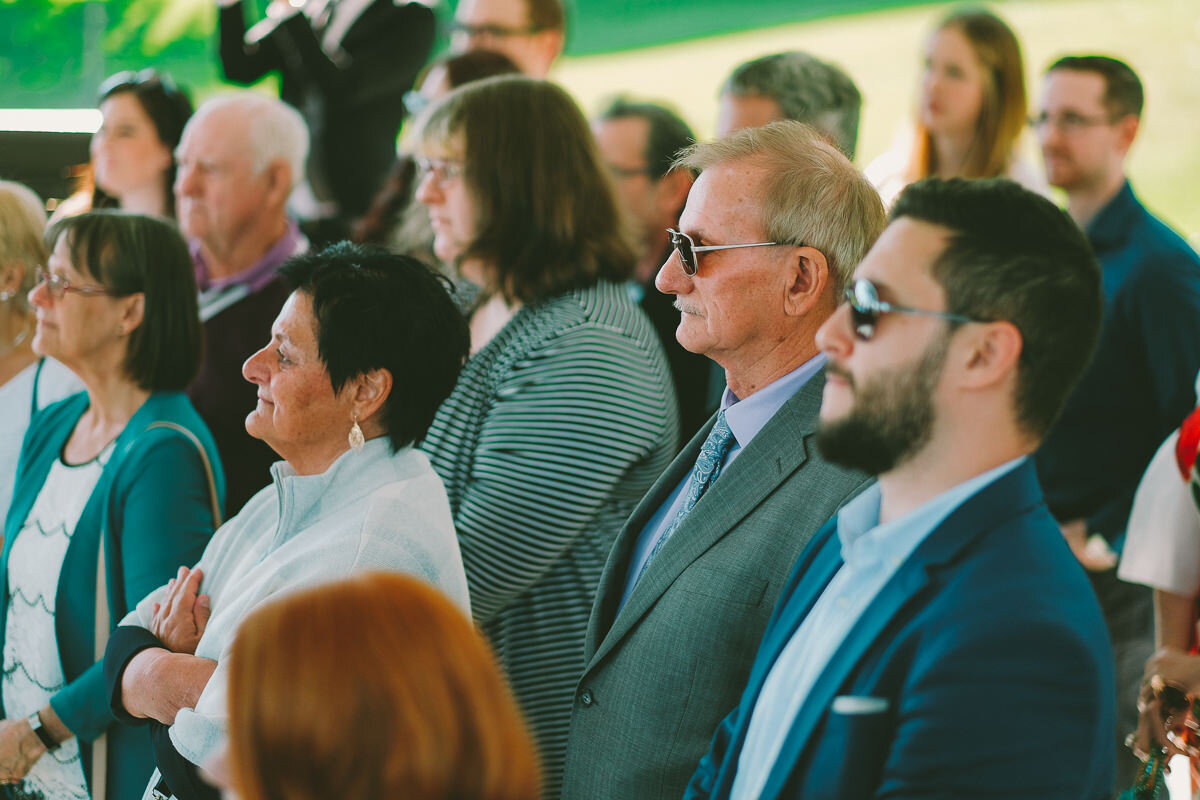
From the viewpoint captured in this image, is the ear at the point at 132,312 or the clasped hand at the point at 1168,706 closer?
the clasped hand at the point at 1168,706

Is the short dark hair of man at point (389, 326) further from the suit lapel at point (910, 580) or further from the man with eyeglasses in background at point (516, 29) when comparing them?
the man with eyeglasses in background at point (516, 29)

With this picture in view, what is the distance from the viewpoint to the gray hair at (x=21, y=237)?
322 centimetres

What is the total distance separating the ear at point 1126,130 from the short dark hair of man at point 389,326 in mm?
2346

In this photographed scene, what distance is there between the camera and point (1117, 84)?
3449mm

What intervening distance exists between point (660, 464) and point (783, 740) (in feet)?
3.99

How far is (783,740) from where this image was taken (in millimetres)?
1426

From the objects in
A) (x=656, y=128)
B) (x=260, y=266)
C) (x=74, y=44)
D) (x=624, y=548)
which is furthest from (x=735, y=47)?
(x=624, y=548)

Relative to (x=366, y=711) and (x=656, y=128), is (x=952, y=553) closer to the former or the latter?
(x=366, y=711)

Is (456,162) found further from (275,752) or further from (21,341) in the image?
(275,752)

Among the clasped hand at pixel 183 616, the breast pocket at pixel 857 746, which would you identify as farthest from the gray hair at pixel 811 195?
the clasped hand at pixel 183 616

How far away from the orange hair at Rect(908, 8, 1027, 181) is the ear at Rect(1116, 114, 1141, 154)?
351mm

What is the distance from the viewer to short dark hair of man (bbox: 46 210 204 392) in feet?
8.46

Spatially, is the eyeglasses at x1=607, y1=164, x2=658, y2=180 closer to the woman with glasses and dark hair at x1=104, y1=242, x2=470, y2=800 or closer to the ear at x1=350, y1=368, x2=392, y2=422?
the woman with glasses and dark hair at x1=104, y1=242, x2=470, y2=800

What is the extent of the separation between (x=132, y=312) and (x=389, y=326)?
88 centimetres
